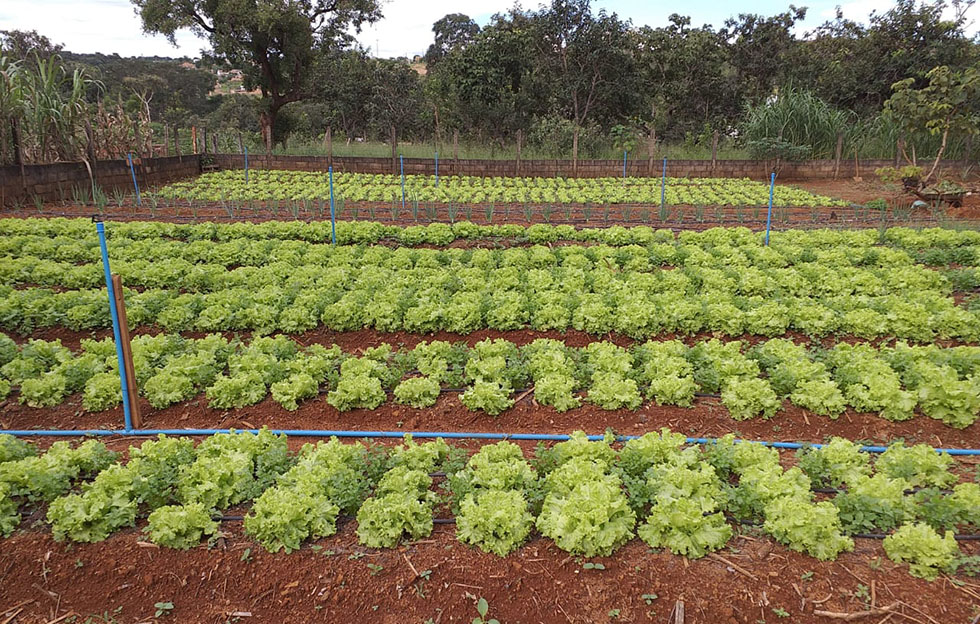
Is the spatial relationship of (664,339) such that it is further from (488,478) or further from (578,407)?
(488,478)

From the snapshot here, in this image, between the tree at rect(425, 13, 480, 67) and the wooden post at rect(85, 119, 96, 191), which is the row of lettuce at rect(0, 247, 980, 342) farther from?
the tree at rect(425, 13, 480, 67)

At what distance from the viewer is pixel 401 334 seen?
23.5 feet

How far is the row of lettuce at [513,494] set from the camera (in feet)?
11.7

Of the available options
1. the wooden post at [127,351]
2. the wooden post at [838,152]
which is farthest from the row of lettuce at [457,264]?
the wooden post at [838,152]

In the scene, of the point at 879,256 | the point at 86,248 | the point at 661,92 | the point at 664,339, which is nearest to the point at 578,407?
the point at 664,339

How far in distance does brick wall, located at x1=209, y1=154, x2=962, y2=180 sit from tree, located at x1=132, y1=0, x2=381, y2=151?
3169 millimetres

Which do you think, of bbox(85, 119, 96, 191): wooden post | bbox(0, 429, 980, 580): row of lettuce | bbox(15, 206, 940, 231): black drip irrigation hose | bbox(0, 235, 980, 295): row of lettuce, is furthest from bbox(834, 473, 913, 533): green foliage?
bbox(85, 119, 96, 191): wooden post

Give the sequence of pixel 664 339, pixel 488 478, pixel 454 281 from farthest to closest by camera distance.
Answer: pixel 454 281 < pixel 664 339 < pixel 488 478

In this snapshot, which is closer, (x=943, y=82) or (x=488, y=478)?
(x=488, y=478)

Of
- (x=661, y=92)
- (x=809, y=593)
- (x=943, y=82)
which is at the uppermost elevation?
(x=661, y=92)

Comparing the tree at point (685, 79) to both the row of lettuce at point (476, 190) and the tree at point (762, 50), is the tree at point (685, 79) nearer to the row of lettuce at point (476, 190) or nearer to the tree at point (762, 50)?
the tree at point (762, 50)

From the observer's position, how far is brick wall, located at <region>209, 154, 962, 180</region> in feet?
69.8

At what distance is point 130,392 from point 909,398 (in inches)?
262

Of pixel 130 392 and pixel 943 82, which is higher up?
pixel 943 82
